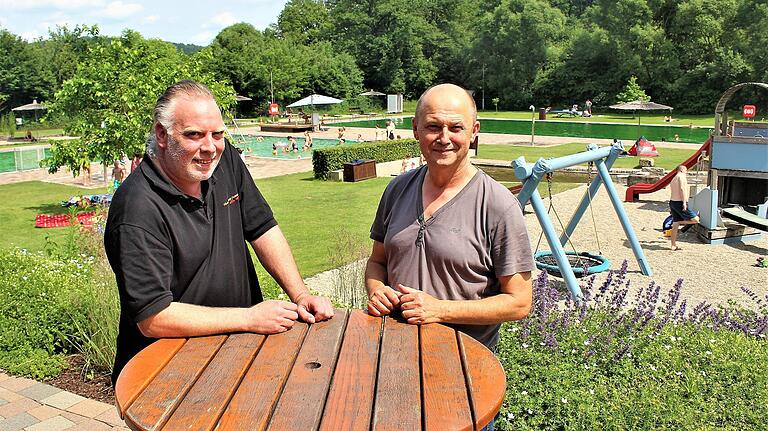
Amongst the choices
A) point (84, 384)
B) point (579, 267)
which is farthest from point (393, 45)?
point (84, 384)

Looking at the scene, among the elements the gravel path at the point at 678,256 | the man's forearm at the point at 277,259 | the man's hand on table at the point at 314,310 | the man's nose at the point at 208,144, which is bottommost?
the gravel path at the point at 678,256

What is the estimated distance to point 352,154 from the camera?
20.4m

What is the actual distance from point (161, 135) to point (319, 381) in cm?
103

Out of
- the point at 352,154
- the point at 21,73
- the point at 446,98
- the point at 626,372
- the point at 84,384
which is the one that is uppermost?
the point at 21,73

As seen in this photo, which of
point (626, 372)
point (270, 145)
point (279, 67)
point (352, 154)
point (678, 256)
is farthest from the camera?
point (279, 67)

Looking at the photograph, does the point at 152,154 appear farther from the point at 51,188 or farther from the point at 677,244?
the point at 51,188

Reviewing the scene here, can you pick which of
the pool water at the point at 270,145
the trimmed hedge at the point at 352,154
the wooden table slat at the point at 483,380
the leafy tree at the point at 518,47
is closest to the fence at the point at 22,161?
the pool water at the point at 270,145

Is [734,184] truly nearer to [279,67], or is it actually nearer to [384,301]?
[384,301]

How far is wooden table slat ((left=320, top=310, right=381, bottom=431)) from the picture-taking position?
1.85m

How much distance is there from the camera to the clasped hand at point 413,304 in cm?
250

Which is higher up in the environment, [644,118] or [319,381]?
[319,381]

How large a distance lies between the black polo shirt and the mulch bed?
246cm

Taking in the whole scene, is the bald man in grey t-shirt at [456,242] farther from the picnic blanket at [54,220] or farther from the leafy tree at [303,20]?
the leafy tree at [303,20]

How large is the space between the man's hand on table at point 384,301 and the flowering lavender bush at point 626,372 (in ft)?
4.84
